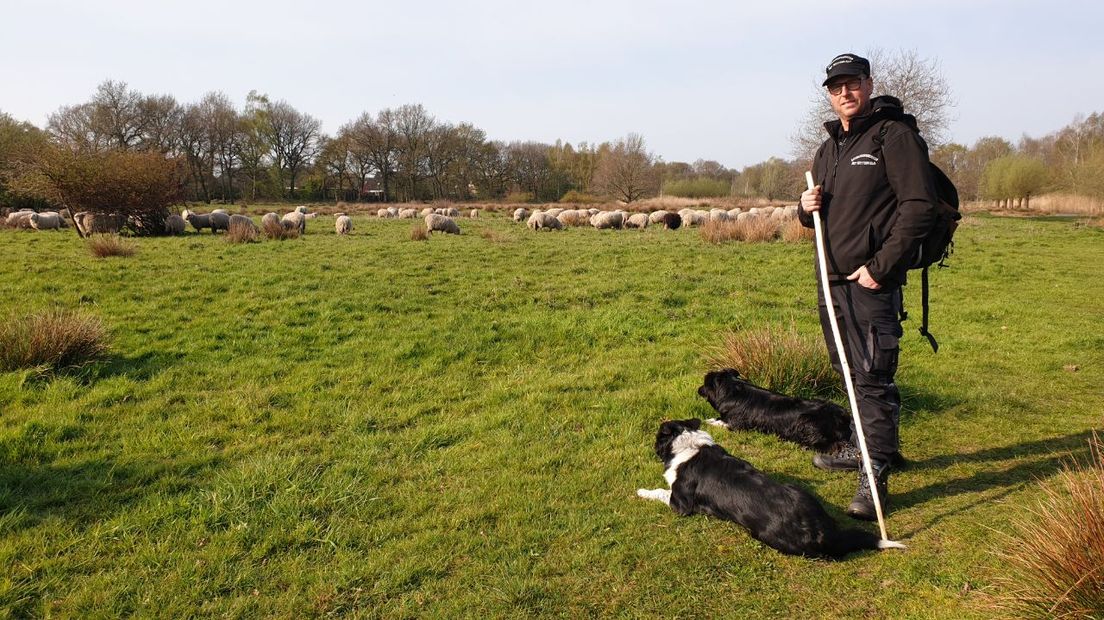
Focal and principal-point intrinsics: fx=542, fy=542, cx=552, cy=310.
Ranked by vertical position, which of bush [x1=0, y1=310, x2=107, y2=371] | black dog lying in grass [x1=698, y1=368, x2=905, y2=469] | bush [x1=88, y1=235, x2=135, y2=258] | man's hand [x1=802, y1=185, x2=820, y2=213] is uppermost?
man's hand [x1=802, y1=185, x2=820, y2=213]

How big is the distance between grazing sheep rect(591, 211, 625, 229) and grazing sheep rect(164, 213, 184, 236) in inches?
726

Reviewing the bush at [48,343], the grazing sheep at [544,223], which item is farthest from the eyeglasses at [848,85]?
the grazing sheep at [544,223]

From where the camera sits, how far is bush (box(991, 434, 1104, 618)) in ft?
7.39

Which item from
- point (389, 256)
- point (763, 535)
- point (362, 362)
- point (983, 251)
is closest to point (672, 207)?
point (983, 251)

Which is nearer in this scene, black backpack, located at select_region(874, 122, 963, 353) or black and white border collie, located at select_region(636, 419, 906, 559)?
black and white border collie, located at select_region(636, 419, 906, 559)

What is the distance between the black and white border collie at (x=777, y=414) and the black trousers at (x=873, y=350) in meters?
0.76

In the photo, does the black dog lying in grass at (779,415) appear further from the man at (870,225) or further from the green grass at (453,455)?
the man at (870,225)

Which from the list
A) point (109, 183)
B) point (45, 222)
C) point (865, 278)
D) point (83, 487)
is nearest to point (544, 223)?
point (109, 183)

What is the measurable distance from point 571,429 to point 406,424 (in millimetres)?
1621

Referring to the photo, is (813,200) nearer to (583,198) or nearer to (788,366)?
(788,366)

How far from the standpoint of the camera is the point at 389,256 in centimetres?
1536

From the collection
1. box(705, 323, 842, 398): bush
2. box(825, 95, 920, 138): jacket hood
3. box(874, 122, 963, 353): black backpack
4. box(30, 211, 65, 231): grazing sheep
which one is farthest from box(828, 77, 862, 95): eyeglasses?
box(30, 211, 65, 231): grazing sheep

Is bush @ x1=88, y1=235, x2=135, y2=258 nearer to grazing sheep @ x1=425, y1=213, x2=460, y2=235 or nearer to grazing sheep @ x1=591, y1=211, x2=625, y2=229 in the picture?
grazing sheep @ x1=425, y1=213, x2=460, y2=235

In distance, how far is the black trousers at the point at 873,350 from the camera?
3568mm
